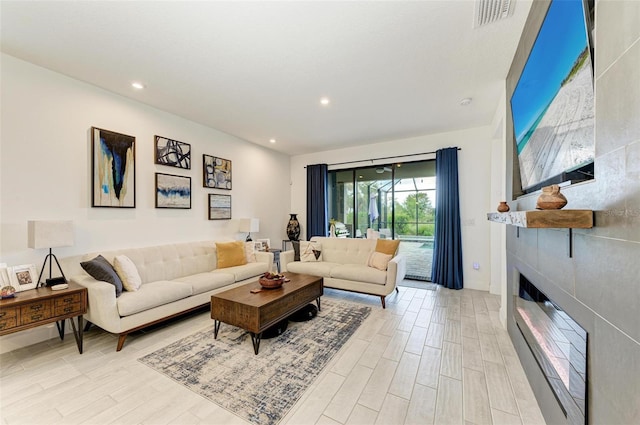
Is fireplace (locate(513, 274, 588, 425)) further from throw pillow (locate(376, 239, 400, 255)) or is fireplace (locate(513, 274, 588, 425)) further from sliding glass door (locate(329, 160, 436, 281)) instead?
sliding glass door (locate(329, 160, 436, 281))

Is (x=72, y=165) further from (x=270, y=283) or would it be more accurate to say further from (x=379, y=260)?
(x=379, y=260)

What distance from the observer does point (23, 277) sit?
93.5 inches

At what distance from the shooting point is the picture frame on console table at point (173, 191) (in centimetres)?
365

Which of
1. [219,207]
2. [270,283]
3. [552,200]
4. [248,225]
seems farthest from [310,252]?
[552,200]

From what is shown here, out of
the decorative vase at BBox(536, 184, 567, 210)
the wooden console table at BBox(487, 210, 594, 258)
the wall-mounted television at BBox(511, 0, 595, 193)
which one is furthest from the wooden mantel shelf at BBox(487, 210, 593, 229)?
the wall-mounted television at BBox(511, 0, 595, 193)

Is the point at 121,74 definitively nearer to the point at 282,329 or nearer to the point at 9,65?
the point at 9,65

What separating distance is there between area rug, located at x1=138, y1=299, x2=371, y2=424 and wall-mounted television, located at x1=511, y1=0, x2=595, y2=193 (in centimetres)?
217

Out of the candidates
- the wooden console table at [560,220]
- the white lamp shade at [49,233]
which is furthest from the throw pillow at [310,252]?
the wooden console table at [560,220]

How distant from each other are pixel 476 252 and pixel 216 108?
4.84 metres

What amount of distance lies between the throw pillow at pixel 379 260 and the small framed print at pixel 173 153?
10.7 feet

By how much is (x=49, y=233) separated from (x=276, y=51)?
2783mm

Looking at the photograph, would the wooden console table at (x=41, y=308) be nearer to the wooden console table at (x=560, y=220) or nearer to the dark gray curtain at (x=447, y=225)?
the wooden console table at (x=560, y=220)

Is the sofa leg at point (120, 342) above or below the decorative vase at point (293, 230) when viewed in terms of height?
below

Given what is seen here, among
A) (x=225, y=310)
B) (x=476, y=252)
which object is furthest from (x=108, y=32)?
(x=476, y=252)
